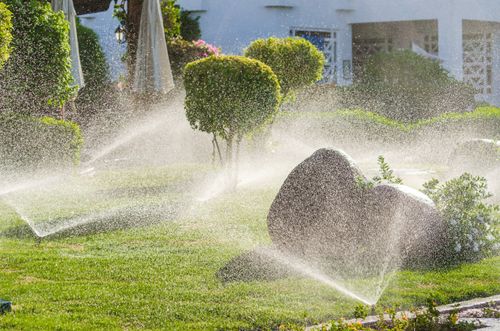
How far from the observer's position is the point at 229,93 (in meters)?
13.2

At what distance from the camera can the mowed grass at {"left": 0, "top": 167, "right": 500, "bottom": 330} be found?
21.5 feet

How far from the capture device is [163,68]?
17625 millimetres

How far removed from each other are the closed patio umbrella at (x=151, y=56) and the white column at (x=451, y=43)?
13.1 metres

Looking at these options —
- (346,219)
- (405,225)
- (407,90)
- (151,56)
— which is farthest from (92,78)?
(405,225)

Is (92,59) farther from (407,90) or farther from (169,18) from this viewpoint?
(407,90)

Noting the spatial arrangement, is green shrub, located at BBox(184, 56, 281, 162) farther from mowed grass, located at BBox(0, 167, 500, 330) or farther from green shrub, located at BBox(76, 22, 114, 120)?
green shrub, located at BBox(76, 22, 114, 120)

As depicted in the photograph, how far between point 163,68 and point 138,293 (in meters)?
10.8

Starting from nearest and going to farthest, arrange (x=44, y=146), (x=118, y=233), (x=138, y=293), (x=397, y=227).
A: (x=138, y=293) < (x=397, y=227) < (x=118, y=233) < (x=44, y=146)

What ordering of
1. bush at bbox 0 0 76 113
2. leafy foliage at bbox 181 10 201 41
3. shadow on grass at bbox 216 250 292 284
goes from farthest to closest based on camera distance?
leafy foliage at bbox 181 10 201 41 → bush at bbox 0 0 76 113 → shadow on grass at bbox 216 250 292 284

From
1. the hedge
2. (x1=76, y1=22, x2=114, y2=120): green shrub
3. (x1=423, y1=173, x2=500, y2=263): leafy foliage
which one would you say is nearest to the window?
(x1=76, y1=22, x2=114, y2=120): green shrub

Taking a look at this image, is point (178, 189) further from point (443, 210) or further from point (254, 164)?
point (443, 210)

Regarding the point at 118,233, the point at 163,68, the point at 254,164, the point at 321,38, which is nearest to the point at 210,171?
the point at 254,164

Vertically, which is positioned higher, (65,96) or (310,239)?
(65,96)

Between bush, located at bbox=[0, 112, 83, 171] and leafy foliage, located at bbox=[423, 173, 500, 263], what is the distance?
19.5 ft
